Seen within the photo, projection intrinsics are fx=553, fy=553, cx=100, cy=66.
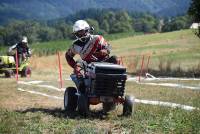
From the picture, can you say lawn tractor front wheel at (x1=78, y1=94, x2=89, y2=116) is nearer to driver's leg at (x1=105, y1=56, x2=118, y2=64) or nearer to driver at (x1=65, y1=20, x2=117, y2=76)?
driver at (x1=65, y1=20, x2=117, y2=76)

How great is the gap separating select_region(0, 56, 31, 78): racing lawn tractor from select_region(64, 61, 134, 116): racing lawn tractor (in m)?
15.8

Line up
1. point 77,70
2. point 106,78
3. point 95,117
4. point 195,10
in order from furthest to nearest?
1. point 195,10
2. point 77,70
3. point 95,117
4. point 106,78

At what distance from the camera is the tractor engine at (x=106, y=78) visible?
1155cm

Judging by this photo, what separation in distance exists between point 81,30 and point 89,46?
1.34ft

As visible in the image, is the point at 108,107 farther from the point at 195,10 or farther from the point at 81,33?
the point at 195,10

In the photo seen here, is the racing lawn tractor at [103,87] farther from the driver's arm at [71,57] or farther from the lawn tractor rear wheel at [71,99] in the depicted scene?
the driver's arm at [71,57]

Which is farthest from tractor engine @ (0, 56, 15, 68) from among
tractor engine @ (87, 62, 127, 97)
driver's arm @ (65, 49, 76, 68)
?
tractor engine @ (87, 62, 127, 97)

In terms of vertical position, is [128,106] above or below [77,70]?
below

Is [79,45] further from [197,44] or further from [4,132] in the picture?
[197,44]

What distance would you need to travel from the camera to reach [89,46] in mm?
12266

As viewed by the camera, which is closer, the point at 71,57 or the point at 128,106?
the point at 128,106

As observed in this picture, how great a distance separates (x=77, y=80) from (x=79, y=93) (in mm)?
346

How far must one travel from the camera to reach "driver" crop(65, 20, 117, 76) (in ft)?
40.2

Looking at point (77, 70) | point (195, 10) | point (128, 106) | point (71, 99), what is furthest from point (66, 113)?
point (195, 10)
